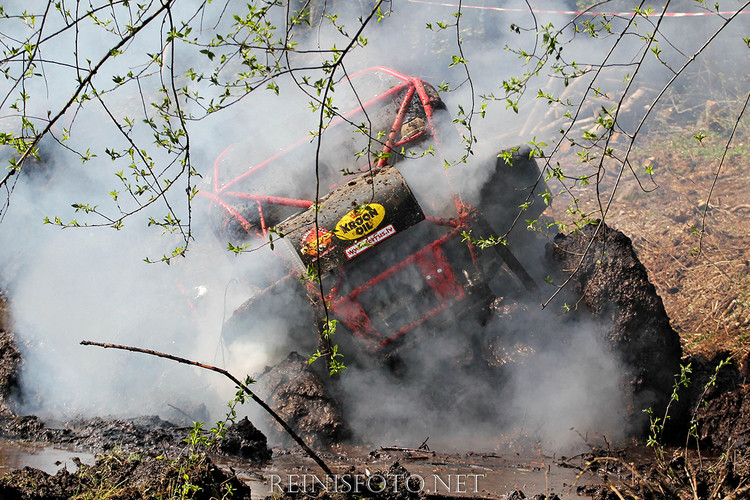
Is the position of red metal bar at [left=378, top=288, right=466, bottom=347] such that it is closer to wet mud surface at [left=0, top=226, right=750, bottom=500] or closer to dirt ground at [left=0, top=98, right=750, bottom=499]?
wet mud surface at [left=0, top=226, right=750, bottom=500]

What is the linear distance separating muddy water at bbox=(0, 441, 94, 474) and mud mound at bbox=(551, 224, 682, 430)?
4176 millimetres

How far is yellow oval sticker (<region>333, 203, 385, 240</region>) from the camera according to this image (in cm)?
466

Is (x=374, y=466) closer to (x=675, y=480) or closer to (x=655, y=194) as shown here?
(x=675, y=480)

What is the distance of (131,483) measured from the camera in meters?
3.13

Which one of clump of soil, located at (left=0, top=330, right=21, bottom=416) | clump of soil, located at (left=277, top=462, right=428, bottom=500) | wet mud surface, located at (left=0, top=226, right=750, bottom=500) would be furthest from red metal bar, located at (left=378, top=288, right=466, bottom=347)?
clump of soil, located at (left=0, top=330, right=21, bottom=416)

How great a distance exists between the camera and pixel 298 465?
390 cm

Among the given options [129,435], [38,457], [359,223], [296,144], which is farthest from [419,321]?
[38,457]

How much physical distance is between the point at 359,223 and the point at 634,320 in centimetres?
248

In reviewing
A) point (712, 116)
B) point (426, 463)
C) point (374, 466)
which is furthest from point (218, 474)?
point (712, 116)

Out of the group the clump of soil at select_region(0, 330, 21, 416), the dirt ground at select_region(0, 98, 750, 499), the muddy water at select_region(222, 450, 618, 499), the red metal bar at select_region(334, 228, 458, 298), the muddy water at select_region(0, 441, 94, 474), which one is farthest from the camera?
the clump of soil at select_region(0, 330, 21, 416)

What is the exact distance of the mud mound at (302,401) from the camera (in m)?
4.76

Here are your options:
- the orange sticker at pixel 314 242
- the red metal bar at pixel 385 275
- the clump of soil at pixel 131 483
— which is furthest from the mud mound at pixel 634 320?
the clump of soil at pixel 131 483

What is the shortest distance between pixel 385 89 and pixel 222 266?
2.97 m

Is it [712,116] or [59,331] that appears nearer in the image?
[59,331]
